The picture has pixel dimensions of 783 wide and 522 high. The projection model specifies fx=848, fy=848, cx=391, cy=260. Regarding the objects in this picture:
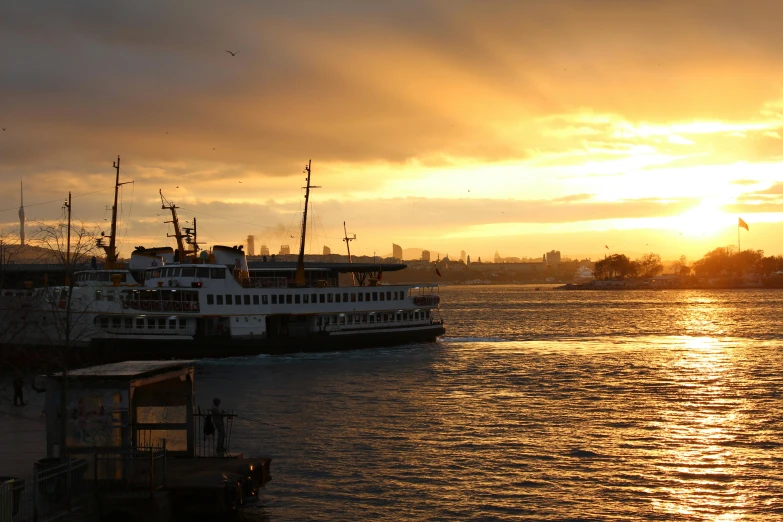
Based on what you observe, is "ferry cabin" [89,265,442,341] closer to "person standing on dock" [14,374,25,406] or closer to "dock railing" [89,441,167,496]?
"person standing on dock" [14,374,25,406]

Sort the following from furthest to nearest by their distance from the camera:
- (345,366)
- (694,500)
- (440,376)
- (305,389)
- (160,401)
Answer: (345,366) < (440,376) < (305,389) < (160,401) < (694,500)

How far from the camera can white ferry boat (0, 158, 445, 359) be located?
5550 centimetres

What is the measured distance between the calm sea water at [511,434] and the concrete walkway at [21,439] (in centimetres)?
652

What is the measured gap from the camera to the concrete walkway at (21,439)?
24.5 m

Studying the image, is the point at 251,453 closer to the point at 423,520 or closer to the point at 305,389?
the point at 423,520

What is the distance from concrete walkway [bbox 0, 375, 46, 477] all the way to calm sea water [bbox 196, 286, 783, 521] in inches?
257

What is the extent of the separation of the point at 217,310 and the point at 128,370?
125ft

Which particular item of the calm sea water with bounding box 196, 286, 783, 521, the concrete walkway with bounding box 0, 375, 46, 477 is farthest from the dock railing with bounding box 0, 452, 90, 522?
the calm sea water with bounding box 196, 286, 783, 521

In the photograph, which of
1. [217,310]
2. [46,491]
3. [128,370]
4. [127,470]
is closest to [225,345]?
[217,310]

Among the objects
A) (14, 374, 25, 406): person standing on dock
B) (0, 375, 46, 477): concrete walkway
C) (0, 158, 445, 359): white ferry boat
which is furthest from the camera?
(0, 158, 445, 359): white ferry boat

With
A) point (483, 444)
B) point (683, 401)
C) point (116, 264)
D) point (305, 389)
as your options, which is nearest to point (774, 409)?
point (683, 401)

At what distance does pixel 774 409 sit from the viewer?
36.9 meters

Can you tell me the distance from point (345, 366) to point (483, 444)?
89.9 feet

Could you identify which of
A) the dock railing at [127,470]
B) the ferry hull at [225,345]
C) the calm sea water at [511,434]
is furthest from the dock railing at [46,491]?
the ferry hull at [225,345]
